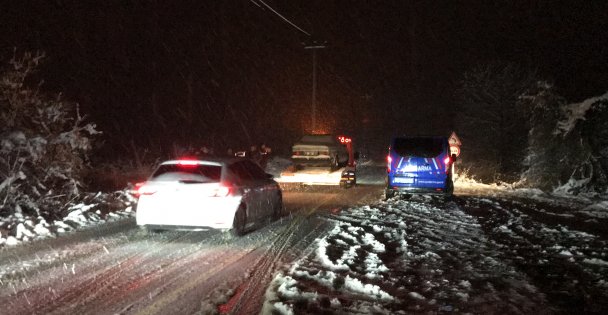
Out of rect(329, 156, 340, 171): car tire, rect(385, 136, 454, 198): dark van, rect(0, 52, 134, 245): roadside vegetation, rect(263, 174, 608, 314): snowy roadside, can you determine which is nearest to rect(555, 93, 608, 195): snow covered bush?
rect(385, 136, 454, 198): dark van

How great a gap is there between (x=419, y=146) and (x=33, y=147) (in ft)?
34.4

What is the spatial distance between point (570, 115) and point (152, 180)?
15245mm

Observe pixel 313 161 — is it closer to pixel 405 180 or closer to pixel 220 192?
pixel 405 180

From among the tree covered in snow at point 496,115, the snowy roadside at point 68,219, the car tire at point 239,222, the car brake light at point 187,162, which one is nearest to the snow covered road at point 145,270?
the car tire at point 239,222

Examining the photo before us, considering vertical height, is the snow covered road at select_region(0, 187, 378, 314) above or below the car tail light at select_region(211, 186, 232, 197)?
below

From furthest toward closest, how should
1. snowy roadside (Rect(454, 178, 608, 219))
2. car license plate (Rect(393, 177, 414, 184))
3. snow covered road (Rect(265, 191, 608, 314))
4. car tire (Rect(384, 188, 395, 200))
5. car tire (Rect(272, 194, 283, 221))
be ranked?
car tire (Rect(384, 188, 395, 200))
car license plate (Rect(393, 177, 414, 184))
snowy roadside (Rect(454, 178, 608, 219))
car tire (Rect(272, 194, 283, 221))
snow covered road (Rect(265, 191, 608, 314))

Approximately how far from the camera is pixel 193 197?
10.7m

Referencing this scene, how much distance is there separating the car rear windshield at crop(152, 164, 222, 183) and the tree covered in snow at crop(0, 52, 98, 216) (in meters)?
3.30

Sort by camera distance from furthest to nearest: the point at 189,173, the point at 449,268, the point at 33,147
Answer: the point at 33,147, the point at 189,173, the point at 449,268

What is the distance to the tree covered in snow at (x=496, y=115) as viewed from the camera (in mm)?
36375

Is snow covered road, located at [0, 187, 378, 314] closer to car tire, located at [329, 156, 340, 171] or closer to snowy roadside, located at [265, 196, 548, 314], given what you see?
snowy roadside, located at [265, 196, 548, 314]

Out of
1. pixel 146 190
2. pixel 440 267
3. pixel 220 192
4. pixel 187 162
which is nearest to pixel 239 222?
pixel 220 192

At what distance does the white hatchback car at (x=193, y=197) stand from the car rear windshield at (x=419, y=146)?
26.1 ft

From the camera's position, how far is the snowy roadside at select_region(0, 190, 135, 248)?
10.9m
